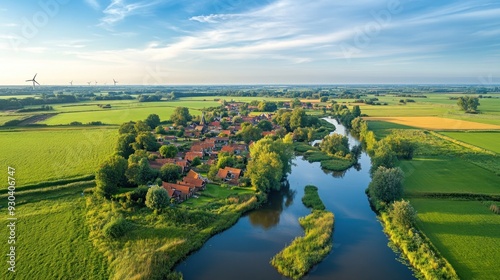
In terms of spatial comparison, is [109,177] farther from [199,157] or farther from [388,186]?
[388,186]

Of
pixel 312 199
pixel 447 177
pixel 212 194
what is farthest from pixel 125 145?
pixel 447 177

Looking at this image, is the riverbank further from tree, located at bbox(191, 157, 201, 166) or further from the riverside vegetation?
tree, located at bbox(191, 157, 201, 166)

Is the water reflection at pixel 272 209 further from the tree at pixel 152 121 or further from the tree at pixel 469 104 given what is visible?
the tree at pixel 469 104

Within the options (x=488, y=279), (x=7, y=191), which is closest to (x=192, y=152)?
(x=7, y=191)

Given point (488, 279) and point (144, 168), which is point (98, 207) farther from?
point (488, 279)

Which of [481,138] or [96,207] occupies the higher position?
[96,207]

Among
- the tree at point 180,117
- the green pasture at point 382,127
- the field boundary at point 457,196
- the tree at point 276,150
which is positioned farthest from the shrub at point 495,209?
the tree at point 180,117
